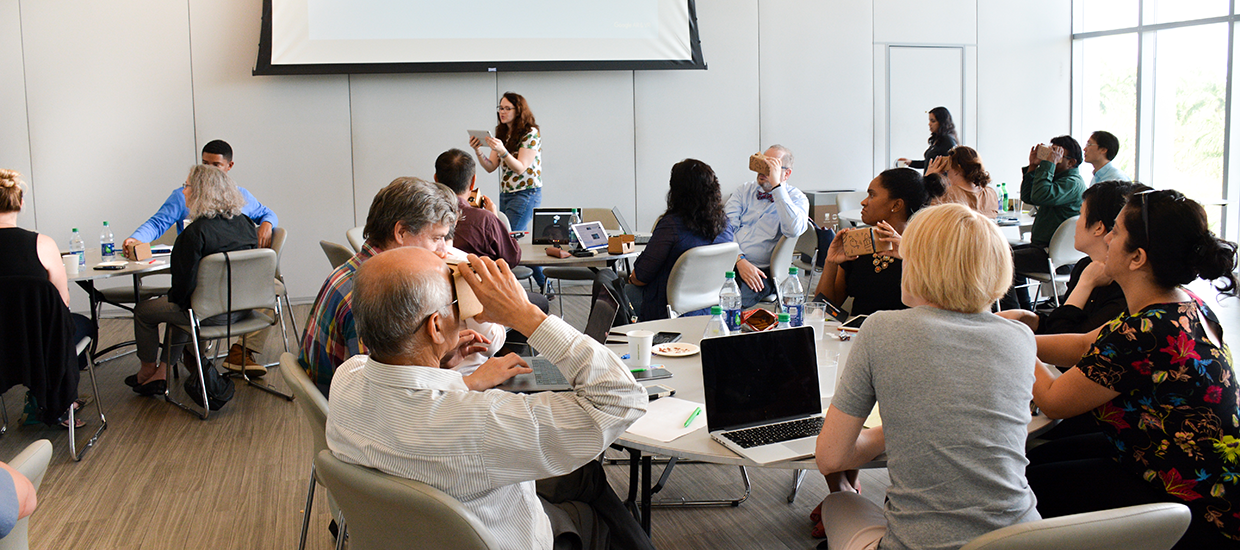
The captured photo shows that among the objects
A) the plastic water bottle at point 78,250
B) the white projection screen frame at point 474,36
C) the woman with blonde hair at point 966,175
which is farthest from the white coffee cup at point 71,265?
the woman with blonde hair at point 966,175

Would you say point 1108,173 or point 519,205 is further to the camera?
point 519,205

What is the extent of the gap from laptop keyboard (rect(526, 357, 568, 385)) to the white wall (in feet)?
17.5

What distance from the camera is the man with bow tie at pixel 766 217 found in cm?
495

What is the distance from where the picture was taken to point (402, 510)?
58.5 inches

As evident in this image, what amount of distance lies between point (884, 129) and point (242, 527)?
7.29 m

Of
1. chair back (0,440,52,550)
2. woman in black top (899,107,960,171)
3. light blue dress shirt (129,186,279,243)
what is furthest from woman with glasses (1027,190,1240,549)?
woman in black top (899,107,960,171)

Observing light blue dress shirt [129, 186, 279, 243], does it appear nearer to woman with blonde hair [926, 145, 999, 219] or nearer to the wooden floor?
the wooden floor

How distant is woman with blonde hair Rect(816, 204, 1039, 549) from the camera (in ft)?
5.57

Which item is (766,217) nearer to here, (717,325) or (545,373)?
(717,325)

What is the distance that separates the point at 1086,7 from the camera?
9.08 m

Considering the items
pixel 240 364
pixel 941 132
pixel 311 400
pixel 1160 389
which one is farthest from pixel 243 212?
pixel 941 132

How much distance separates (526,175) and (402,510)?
5529 millimetres

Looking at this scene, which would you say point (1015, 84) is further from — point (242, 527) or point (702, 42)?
point (242, 527)

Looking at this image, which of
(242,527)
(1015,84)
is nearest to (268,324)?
(242,527)
